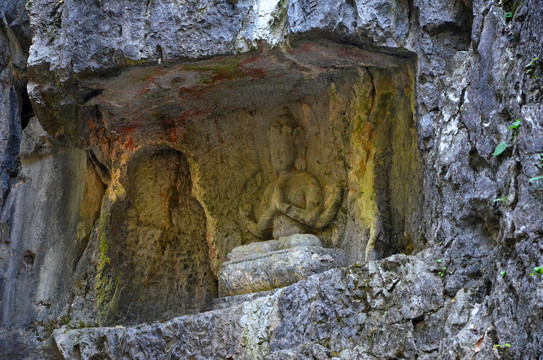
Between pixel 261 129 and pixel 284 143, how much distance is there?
13.9 inches

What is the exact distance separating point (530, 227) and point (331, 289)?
1.79 metres

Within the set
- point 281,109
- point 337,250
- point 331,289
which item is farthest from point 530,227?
point 281,109

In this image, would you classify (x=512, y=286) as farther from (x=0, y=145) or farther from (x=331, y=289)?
(x=0, y=145)

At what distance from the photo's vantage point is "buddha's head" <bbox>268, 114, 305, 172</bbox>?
830 centimetres

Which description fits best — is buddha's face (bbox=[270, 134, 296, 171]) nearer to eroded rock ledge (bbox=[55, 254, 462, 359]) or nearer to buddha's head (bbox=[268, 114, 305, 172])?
buddha's head (bbox=[268, 114, 305, 172])

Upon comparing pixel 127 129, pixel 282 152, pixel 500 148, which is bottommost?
pixel 500 148

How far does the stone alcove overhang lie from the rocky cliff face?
2cm

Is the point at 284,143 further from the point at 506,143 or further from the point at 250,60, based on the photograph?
the point at 506,143

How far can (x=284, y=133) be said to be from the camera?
326 inches

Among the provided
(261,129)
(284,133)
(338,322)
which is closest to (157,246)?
(261,129)

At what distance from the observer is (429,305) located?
18.1 ft

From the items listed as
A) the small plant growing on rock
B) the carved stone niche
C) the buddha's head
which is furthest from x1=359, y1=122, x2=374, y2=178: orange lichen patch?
the small plant growing on rock

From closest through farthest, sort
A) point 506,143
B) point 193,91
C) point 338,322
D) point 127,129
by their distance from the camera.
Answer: point 506,143 < point 338,322 < point 193,91 < point 127,129

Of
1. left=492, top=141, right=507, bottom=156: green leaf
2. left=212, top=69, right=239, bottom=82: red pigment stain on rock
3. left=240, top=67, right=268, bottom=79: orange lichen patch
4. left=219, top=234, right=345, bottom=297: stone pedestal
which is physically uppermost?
left=240, top=67, right=268, bottom=79: orange lichen patch
